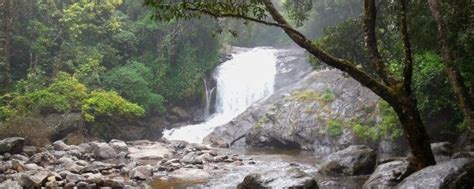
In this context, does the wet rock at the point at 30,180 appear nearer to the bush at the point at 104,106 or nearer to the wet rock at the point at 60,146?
the wet rock at the point at 60,146

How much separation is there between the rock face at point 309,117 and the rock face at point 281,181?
915 centimetres

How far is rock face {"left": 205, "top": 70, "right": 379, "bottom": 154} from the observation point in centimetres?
1944

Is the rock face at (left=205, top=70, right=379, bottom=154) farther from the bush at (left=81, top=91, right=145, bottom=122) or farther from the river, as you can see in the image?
the bush at (left=81, top=91, right=145, bottom=122)

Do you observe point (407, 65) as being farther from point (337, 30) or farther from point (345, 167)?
point (337, 30)

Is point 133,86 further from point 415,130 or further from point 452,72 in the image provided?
point 415,130

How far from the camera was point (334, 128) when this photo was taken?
766 inches

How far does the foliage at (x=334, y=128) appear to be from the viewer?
19.3 metres

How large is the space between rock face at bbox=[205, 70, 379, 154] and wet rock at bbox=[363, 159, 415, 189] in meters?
8.24

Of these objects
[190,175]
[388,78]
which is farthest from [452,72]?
[190,175]

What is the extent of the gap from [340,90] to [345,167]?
9035 mm

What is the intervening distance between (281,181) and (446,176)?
11.5 ft

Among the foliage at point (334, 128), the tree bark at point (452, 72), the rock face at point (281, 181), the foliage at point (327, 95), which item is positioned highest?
the tree bark at point (452, 72)

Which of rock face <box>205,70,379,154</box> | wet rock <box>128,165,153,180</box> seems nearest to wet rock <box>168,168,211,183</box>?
wet rock <box>128,165,153,180</box>

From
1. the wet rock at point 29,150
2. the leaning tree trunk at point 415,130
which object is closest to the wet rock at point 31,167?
the wet rock at point 29,150
